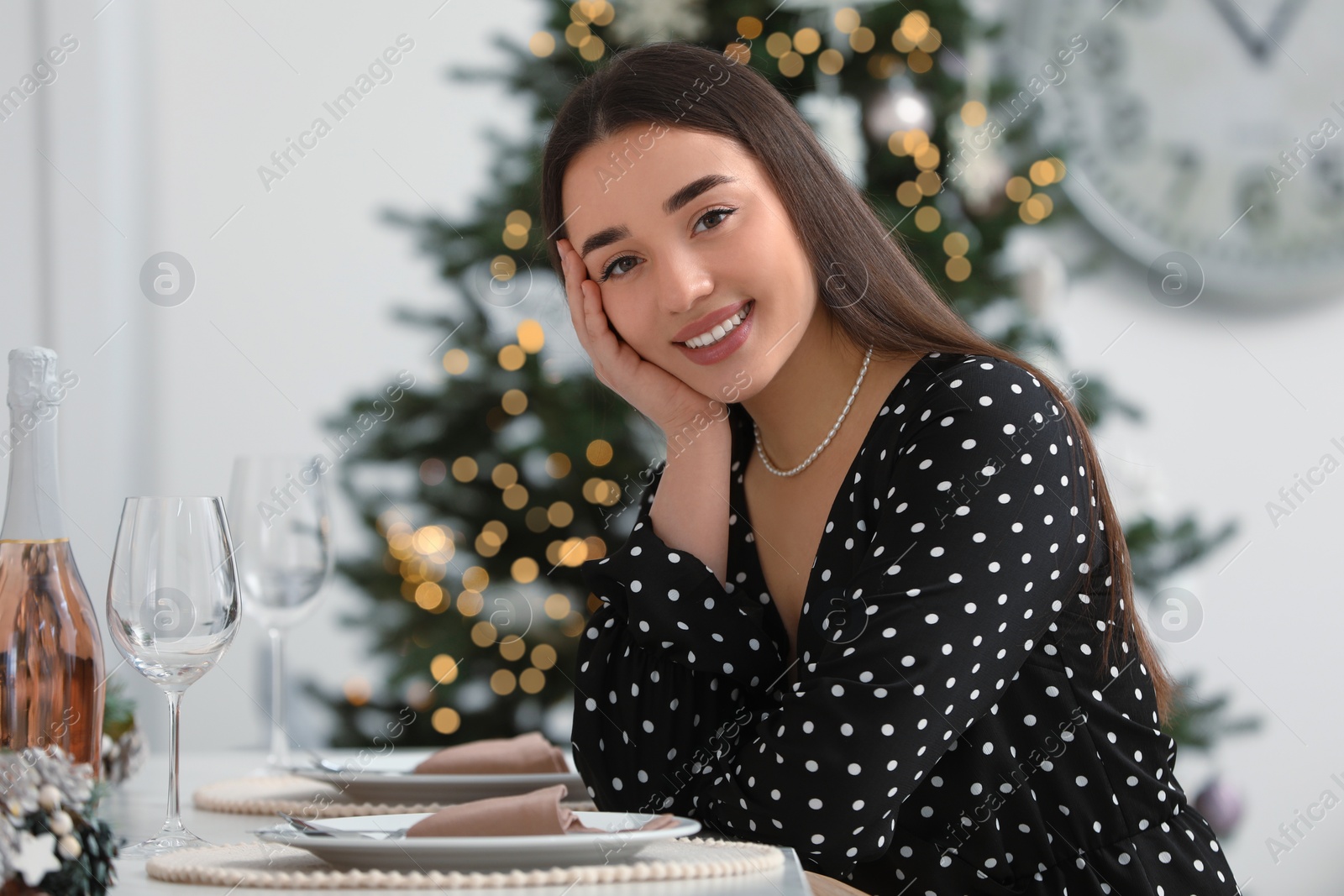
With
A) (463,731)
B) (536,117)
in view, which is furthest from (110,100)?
(463,731)

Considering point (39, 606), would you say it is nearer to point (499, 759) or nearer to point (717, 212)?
point (499, 759)

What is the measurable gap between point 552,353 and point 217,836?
1554mm

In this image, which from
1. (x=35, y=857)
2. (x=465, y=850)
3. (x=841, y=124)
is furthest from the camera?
(x=841, y=124)

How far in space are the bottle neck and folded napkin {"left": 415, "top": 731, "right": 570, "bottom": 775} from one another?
0.39 meters

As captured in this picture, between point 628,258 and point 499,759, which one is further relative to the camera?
point 628,258

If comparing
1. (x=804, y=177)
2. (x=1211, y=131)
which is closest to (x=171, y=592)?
(x=804, y=177)

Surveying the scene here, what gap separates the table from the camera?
61 centimetres

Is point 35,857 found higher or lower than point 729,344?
lower

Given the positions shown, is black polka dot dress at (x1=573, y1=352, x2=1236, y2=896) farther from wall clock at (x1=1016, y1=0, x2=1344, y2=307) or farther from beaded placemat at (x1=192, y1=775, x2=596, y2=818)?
wall clock at (x1=1016, y1=0, x2=1344, y2=307)

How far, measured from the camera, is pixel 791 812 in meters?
0.93

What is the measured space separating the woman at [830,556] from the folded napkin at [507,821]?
0.98 ft

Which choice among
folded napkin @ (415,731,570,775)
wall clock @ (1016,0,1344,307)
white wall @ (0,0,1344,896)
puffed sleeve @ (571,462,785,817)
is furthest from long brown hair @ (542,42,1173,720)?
wall clock @ (1016,0,1344,307)

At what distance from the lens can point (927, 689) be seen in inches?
37.6

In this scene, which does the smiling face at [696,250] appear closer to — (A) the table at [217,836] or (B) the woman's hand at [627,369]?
(B) the woman's hand at [627,369]
